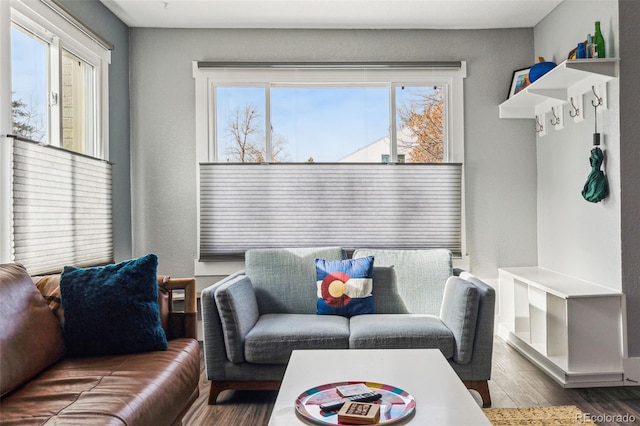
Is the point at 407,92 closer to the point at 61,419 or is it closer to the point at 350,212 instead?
the point at 350,212

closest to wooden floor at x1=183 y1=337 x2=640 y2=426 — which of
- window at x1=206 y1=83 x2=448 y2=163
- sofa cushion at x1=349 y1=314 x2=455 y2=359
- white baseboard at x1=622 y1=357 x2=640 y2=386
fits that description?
white baseboard at x1=622 y1=357 x2=640 y2=386

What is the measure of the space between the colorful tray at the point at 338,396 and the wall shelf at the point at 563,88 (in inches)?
89.4

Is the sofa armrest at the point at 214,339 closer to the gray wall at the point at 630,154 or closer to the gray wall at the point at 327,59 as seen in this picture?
the gray wall at the point at 327,59

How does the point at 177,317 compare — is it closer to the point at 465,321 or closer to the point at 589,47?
the point at 465,321

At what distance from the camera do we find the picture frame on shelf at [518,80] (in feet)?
12.9

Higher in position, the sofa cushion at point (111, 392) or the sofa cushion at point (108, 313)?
the sofa cushion at point (108, 313)

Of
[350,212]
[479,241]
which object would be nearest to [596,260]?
[479,241]

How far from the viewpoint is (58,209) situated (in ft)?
9.61

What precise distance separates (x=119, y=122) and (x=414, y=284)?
99.1 inches

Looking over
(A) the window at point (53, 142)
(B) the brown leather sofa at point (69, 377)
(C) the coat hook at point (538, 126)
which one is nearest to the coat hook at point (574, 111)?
(C) the coat hook at point (538, 126)

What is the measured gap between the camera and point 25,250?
261 centimetres

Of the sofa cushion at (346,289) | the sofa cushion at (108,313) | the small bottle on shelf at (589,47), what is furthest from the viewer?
the sofa cushion at (346,289)

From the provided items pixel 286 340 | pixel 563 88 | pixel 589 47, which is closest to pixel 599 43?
pixel 589 47

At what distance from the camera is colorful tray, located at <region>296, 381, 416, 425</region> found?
1.54m
